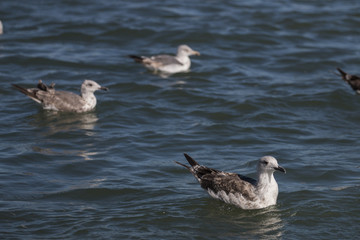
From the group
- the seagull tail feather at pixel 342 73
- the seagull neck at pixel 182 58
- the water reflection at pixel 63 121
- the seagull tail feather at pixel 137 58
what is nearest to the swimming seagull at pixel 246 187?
the water reflection at pixel 63 121

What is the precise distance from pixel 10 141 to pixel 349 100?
25.9ft

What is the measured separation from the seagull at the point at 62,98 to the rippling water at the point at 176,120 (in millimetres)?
201

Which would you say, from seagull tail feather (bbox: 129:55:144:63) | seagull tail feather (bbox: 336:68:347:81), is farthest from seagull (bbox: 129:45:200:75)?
seagull tail feather (bbox: 336:68:347:81)

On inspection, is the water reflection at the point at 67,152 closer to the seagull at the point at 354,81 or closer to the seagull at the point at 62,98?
the seagull at the point at 62,98

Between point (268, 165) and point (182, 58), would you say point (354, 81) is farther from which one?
point (268, 165)

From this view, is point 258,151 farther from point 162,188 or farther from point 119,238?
point 119,238

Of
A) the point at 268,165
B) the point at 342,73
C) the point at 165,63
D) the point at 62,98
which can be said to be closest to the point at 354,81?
the point at 342,73

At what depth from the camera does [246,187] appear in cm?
1008

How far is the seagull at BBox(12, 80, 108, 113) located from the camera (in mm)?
14852

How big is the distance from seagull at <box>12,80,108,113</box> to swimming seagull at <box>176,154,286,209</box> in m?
5.31

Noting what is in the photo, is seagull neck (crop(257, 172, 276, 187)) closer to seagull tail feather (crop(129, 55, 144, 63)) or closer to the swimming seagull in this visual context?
the swimming seagull

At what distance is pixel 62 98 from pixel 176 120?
2596 millimetres

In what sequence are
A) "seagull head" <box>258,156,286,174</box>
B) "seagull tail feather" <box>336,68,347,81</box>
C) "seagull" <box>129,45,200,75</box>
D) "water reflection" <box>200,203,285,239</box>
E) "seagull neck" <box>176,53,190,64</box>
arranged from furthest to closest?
"seagull neck" <box>176,53,190,64</box>
"seagull" <box>129,45,200,75</box>
"seagull tail feather" <box>336,68,347,81</box>
"seagull head" <box>258,156,286,174</box>
"water reflection" <box>200,203,285,239</box>

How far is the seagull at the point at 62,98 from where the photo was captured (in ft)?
48.7
